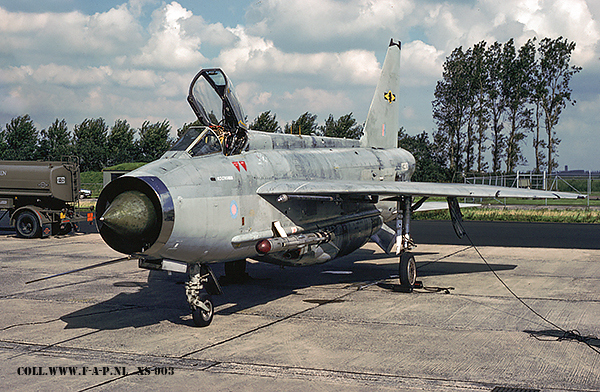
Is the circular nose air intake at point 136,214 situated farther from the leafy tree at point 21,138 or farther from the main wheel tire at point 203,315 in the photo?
the leafy tree at point 21,138

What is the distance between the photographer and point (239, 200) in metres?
8.47

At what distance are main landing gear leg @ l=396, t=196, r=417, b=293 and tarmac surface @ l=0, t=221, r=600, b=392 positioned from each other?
0.29m

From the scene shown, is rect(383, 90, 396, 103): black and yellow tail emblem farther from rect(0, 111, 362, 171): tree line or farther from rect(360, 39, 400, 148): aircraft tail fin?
rect(0, 111, 362, 171): tree line

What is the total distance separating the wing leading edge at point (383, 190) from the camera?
8.99 meters

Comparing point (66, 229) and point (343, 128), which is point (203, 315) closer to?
point (66, 229)

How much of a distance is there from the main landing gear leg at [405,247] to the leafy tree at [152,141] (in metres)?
54.9

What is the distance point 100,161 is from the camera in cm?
6469

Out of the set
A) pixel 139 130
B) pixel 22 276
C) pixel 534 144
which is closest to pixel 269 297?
pixel 22 276

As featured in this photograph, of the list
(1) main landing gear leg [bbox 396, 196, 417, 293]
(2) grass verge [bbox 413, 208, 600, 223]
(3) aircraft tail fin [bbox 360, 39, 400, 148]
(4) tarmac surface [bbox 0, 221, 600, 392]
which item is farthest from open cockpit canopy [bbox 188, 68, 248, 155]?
(2) grass verge [bbox 413, 208, 600, 223]

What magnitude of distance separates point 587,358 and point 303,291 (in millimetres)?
5751

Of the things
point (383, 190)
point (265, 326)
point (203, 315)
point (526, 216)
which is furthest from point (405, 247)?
point (526, 216)

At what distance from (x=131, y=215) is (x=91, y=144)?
206 ft

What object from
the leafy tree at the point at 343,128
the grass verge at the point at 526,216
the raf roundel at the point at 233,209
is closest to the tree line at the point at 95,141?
the leafy tree at the point at 343,128

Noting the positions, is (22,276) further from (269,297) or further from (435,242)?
(435,242)
